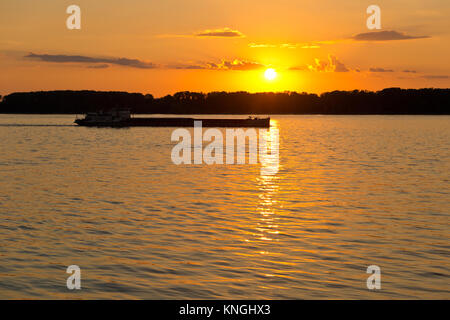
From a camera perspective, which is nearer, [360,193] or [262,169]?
[360,193]

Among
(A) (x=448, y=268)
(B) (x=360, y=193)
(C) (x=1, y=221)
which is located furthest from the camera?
(B) (x=360, y=193)

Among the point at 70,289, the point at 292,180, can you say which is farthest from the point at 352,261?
the point at 292,180

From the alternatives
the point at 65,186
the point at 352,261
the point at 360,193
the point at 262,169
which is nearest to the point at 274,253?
the point at 352,261

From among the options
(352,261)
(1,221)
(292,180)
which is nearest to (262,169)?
(292,180)

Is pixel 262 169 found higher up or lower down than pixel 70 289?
higher up

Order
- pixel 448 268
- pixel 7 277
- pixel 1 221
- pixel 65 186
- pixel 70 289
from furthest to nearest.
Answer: pixel 65 186 < pixel 1 221 < pixel 448 268 < pixel 7 277 < pixel 70 289

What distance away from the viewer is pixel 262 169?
64.2 meters

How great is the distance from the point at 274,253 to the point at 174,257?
4215 mm
